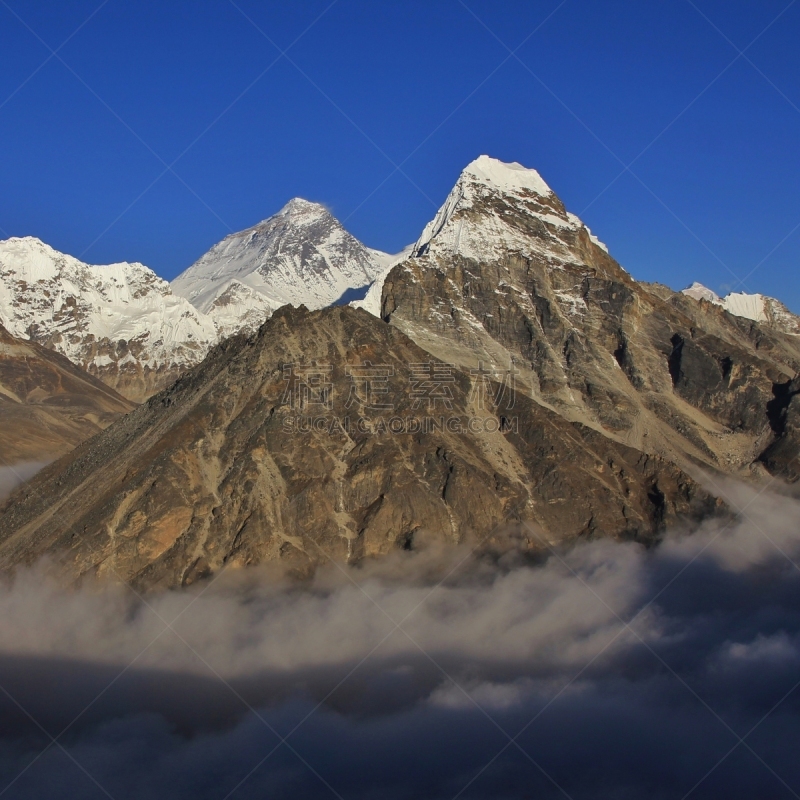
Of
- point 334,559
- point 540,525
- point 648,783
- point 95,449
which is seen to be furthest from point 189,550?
point 648,783

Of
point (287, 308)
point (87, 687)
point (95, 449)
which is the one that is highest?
point (287, 308)

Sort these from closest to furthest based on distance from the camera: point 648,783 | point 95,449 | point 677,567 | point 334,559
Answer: point 648,783, point 334,559, point 677,567, point 95,449

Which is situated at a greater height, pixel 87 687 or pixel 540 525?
pixel 540 525

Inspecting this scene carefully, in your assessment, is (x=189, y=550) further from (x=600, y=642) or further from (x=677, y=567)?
(x=677, y=567)

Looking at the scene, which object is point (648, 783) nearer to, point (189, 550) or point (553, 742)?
point (553, 742)

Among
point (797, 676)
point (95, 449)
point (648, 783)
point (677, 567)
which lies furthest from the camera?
point (95, 449)

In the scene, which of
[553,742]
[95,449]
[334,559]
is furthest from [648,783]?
[95,449]

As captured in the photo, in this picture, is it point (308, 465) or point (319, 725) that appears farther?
point (308, 465)
